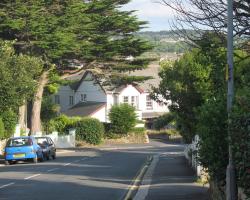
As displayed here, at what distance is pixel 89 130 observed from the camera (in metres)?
67.0

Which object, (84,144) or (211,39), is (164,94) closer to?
(211,39)

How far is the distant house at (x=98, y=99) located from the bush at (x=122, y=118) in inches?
302

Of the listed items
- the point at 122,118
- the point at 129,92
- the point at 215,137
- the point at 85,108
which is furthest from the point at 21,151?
the point at 129,92

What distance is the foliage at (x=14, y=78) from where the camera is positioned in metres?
37.4

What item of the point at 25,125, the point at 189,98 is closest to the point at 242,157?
the point at 189,98

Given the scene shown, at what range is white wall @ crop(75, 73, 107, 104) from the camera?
8255 cm

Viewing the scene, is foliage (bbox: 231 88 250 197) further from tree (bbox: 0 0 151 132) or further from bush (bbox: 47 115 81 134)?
bush (bbox: 47 115 81 134)

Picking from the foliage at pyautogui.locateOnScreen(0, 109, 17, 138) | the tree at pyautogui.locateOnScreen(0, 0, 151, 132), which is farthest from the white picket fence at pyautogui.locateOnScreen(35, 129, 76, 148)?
the foliage at pyautogui.locateOnScreen(0, 109, 17, 138)

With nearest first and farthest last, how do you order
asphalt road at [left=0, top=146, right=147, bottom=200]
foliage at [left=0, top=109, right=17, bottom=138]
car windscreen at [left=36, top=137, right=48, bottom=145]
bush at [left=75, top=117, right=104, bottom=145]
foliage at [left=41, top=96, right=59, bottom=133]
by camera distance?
asphalt road at [left=0, top=146, right=147, bottom=200] < car windscreen at [left=36, top=137, right=48, bottom=145] < foliage at [left=0, top=109, right=17, bottom=138] < bush at [left=75, top=117, right=104, bottom=145] < foliage at [left=41, top=96, right=59, bottom=133]

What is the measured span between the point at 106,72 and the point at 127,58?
8.08 feet

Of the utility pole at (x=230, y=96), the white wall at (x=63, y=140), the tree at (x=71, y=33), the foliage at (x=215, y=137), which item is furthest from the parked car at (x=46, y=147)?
the utility pole at (x=230, y=96)

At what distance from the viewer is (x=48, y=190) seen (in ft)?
65.7

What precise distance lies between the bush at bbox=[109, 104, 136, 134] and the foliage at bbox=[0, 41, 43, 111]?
31.1 metres

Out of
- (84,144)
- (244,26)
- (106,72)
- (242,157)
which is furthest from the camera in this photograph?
(84,144)
